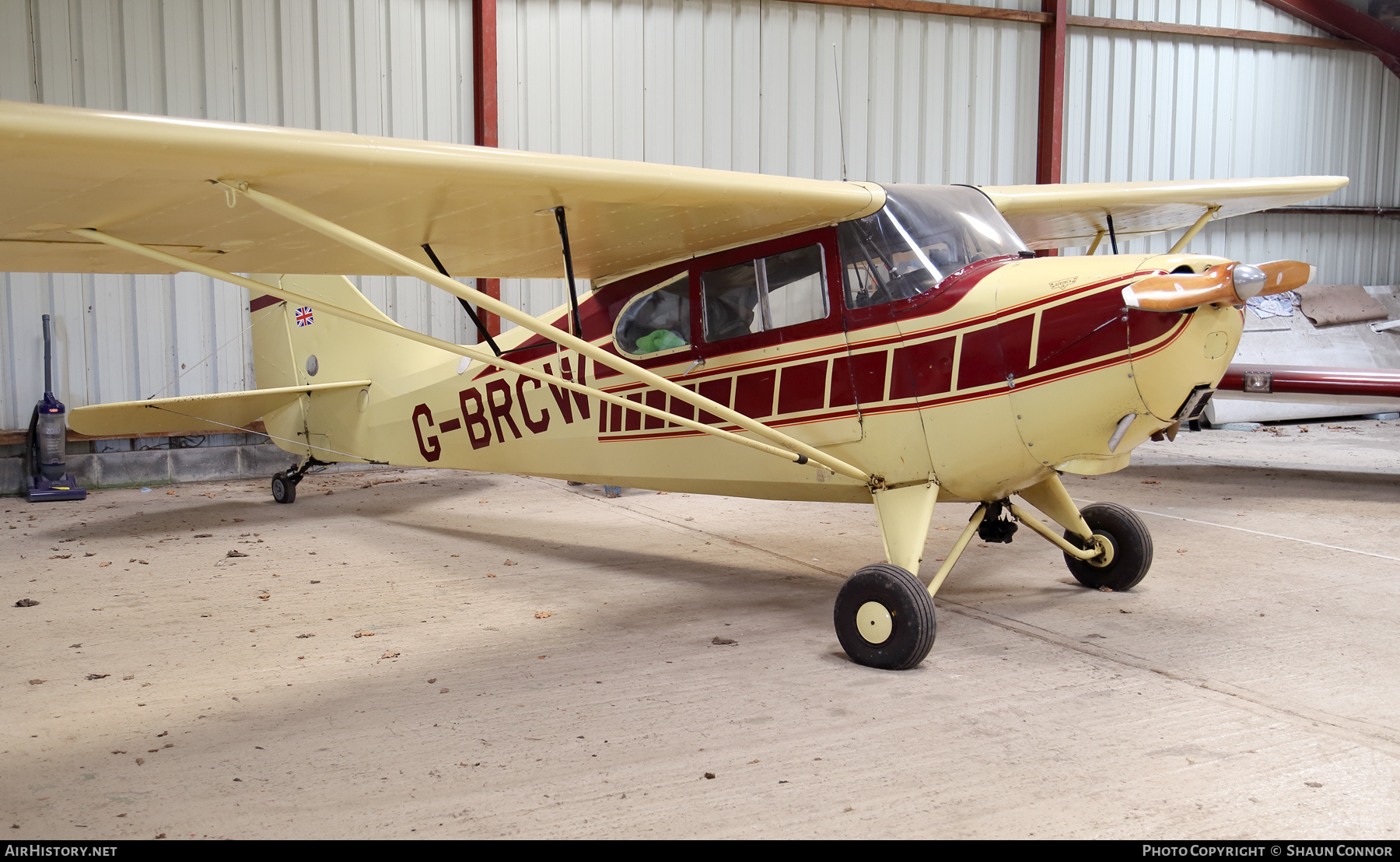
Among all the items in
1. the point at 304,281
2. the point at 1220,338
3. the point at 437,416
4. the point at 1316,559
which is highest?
the point at 304,281

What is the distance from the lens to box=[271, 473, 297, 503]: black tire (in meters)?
8.51

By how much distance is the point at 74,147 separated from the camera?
2965 mm

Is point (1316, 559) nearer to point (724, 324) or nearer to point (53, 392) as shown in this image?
point (724, 324)

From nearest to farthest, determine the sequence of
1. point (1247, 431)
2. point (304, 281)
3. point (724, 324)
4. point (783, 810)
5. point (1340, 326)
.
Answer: point (783, 810)
point (724, 324)
point (304, 281)
point (1247, 431)
point (1340, 326)

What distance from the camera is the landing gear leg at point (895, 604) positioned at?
4.14 meters

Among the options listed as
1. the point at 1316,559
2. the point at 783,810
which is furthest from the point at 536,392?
the point at 1316,559

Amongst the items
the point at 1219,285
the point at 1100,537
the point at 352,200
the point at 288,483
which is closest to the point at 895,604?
the point at 1219,285

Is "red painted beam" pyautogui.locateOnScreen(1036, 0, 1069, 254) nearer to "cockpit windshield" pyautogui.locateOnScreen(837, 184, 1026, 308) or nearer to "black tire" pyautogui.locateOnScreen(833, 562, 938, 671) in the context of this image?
"cockpit windshield" pyautogui.locateOnScreen(837, 184, 1026, 308)

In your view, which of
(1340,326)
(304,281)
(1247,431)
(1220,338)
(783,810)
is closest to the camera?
(783,810)

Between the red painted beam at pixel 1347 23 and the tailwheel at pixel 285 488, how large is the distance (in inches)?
649

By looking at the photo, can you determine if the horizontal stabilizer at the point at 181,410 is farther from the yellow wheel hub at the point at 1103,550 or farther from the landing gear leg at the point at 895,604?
the yellow wheel hub at the point at 1103,550

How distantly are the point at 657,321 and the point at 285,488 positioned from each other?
4846 millimetres

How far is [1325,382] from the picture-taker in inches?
356

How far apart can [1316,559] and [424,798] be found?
19.2 feet
